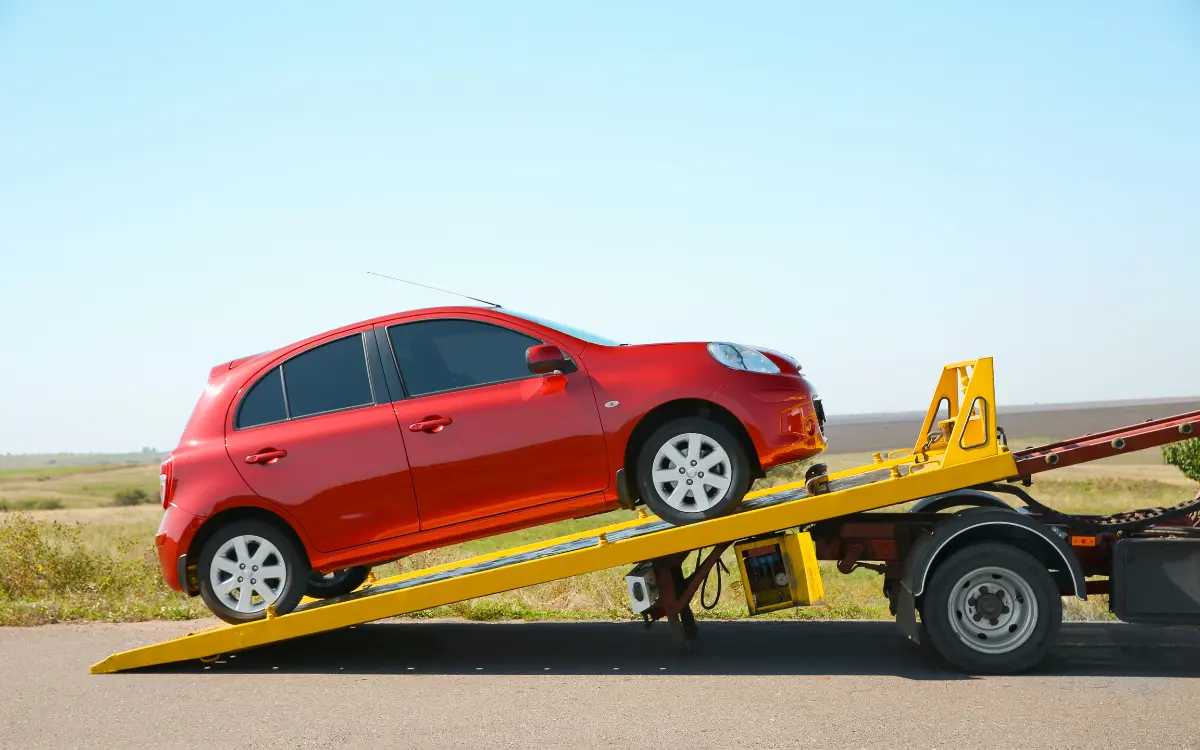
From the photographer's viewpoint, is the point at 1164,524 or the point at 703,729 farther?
the point at 1164,524

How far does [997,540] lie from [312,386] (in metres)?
4.37

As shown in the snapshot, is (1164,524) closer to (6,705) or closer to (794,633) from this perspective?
(794,633)

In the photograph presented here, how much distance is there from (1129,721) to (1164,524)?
2.07m

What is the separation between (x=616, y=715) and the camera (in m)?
5.49

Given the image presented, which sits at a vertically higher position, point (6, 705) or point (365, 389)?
point (365, 389)

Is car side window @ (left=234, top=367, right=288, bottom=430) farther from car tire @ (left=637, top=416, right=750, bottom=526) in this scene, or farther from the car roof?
car tire @ (left=637, top=416, right=750, bottom=526)

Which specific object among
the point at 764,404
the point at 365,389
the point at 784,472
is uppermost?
the point at 365,389

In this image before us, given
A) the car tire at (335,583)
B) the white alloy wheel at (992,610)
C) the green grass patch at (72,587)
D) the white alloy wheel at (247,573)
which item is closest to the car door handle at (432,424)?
the white alloy wheel at (247,573)

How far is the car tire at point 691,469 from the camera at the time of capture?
6.64 m

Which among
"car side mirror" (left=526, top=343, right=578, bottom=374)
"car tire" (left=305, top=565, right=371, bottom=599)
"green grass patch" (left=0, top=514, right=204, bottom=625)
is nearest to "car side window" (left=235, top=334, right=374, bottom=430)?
"car side mirror" (left=526, top=343, right=578, bottom=374)

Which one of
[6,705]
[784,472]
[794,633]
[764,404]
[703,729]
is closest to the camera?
[703,729]

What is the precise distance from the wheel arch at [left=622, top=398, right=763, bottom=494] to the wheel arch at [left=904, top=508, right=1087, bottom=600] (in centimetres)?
110

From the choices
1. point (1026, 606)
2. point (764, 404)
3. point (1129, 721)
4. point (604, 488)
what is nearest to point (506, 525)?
point (604, 488)

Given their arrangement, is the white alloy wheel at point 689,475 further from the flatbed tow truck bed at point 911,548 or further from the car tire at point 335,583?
the car tire at point 335,583
